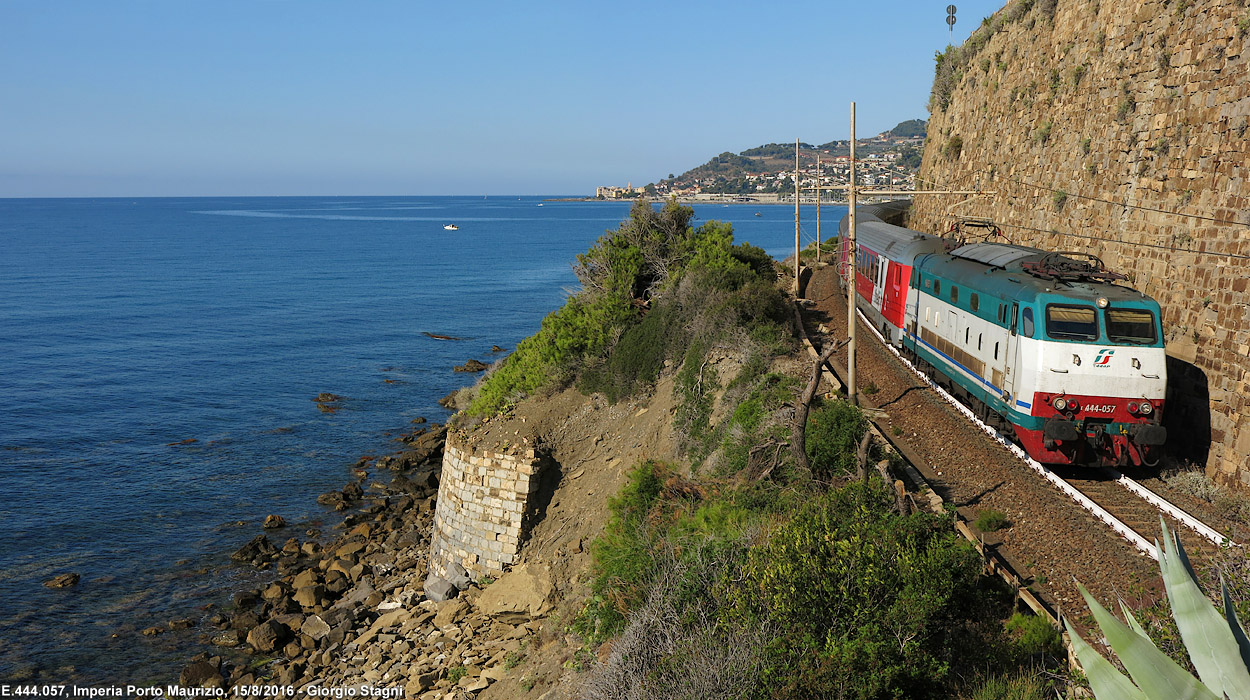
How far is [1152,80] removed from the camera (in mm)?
18062

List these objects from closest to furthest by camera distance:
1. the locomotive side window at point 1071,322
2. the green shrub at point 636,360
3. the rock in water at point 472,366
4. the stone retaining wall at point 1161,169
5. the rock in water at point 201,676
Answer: the locomotive side window at point 1071,322
the stone retaining wall at point 1161,169
the rock in water at point 201,676
the green shrub at point 636,360
the rock in water at point 472,366

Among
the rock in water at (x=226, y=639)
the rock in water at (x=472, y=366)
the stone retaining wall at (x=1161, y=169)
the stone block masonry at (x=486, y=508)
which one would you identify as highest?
the stone retaining wall at (x=1161, y=169)

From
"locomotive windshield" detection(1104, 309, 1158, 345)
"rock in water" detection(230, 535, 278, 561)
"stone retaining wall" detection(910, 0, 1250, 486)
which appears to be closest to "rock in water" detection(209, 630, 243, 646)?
"rock in water" detection(230, 535, 278, 561)

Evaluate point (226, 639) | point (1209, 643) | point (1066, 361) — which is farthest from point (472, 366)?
point (1209, 643)

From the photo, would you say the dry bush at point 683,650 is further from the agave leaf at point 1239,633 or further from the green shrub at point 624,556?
the agave leaf at point 1239,633

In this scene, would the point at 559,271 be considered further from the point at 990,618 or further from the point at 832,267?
the point at 990,618

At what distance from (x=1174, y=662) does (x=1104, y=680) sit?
0.30 meters

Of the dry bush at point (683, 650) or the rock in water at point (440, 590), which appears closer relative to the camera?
the dry bush at point (683, 650)

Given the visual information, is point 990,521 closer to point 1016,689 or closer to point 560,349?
point 1016,689

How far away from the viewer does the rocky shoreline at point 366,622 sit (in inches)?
663

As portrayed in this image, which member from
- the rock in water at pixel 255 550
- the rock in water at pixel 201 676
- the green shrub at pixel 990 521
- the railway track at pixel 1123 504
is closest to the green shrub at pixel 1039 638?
the railway track at pixel 1123 504

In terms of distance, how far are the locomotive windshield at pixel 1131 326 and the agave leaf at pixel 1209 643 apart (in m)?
11.4

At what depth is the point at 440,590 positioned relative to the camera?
20.1m

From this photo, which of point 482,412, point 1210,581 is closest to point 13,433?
point 482,412
